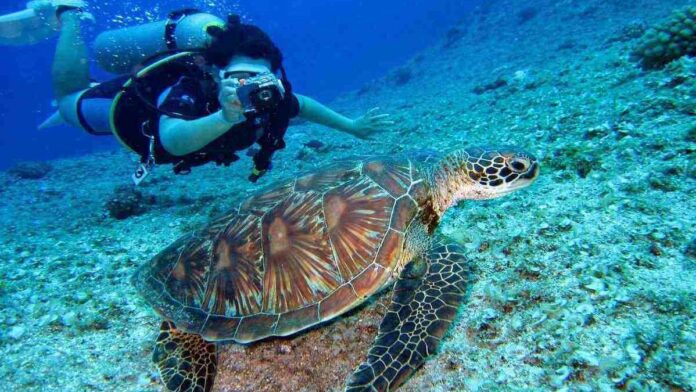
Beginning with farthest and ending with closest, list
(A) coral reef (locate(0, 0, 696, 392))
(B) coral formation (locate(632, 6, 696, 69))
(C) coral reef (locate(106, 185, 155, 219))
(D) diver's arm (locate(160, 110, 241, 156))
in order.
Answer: (C) coral reef (locate(106, 185, 155, 219)) < (B) coral formation (locate(632, 6, 696, 69)) < (D) diver's arm (locate(160, 110, 241, 156)) < (A) coral reef (locate(0, 0, 696, 392))

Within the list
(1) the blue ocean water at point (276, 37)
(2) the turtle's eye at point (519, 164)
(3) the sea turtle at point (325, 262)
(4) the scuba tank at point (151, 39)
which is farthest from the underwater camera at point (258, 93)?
(1) the blue ocean water at point (276, 37)

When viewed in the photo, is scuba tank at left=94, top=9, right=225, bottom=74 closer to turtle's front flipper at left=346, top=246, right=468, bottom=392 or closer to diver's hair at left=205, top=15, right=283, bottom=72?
diver's hair at left=205, top=15, right=283, bottom=72

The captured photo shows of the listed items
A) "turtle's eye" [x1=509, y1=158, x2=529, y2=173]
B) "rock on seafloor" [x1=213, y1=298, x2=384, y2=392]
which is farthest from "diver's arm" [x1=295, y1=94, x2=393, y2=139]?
"rock on seafloor" [x1=213, y1=298, x2=384, y2=392]

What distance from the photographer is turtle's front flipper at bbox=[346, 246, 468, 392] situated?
202cm

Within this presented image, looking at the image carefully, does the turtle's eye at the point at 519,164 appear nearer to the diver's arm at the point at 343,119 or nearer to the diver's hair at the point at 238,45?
the diver's arm at the point at 343,119

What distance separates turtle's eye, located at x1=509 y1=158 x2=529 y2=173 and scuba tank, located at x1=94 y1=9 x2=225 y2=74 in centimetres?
391

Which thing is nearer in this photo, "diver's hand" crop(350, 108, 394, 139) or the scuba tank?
the scuba tank

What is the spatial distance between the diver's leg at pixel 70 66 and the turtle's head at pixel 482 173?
594cm

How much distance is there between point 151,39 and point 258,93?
3175 mm

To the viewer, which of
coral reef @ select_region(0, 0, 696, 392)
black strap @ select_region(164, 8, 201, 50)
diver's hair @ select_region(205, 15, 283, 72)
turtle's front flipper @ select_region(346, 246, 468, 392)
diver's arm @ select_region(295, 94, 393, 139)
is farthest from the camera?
diver's arm @ select_region(295, 94, 393, 139)

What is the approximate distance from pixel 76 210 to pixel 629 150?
8.41 metres

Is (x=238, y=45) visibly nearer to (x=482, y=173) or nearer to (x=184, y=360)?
(x=482, y=173)

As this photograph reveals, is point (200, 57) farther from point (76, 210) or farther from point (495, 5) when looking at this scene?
point (495, 5)

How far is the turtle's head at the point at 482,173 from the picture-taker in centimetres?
278
